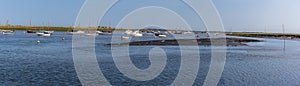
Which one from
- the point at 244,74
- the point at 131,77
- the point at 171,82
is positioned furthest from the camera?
the point at 244,74

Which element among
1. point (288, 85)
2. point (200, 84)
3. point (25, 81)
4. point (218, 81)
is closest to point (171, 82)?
point (200, 84)

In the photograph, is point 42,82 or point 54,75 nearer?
point 42,82

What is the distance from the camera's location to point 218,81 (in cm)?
2003

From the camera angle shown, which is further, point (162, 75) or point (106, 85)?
point (162, 75)

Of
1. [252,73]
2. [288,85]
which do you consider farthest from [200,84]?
[252,73]

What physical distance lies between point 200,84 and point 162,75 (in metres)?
3.62

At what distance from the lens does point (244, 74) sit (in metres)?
23.4

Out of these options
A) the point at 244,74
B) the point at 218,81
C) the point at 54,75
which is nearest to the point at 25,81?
the point at 54,75

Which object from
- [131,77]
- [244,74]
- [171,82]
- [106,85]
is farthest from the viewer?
[244,74]

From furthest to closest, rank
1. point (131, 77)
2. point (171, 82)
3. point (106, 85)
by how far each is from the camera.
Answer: point (131, 77) < point (171, 82) < point (106, 85)

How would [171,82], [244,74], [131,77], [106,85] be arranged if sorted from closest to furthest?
[106,85], [171,82], [131,77], [244,74]

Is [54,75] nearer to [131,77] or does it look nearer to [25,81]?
[25,81]

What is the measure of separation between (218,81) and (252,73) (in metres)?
5.28

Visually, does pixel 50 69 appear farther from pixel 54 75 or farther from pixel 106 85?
→ pixel 106 85
